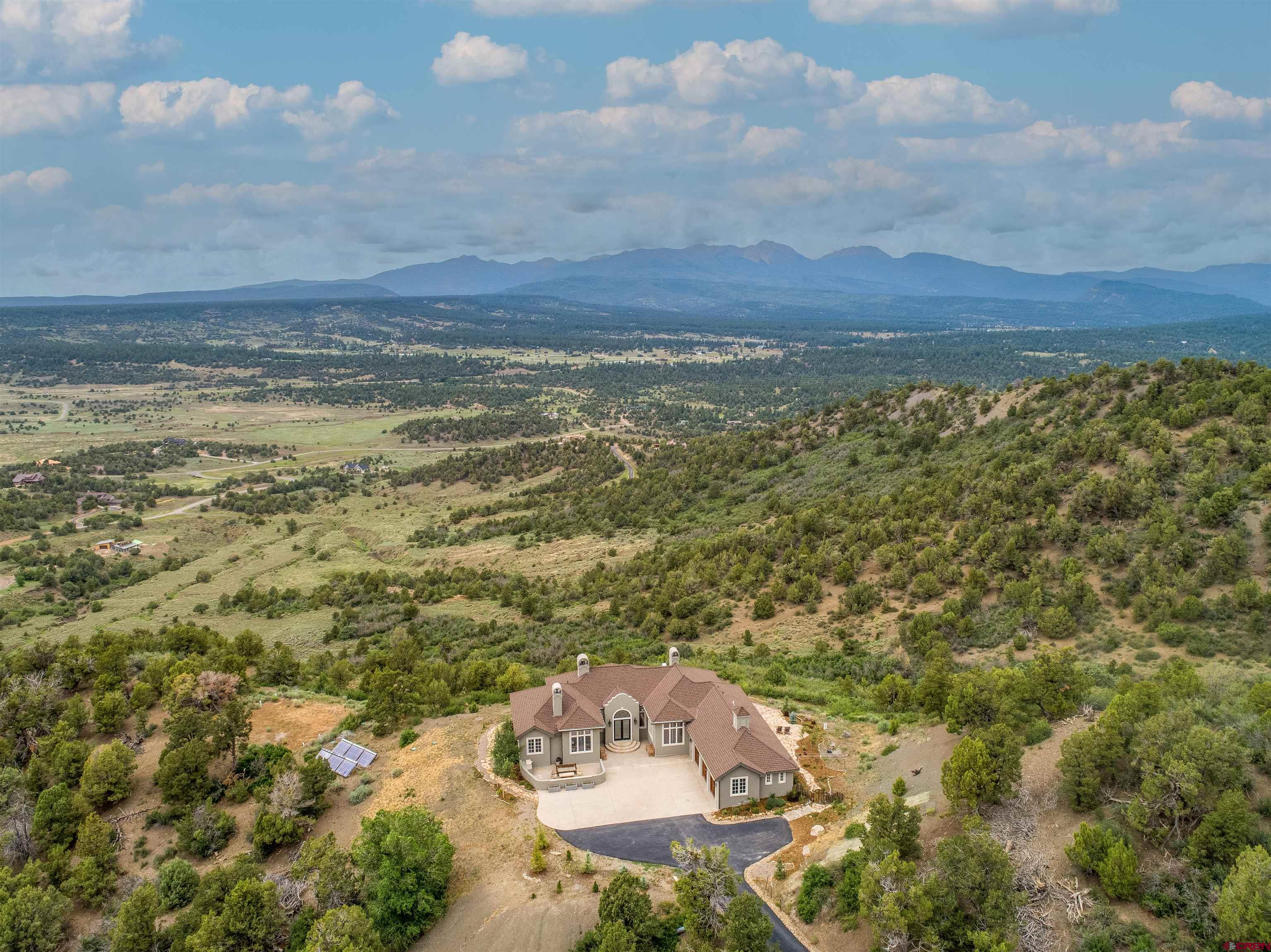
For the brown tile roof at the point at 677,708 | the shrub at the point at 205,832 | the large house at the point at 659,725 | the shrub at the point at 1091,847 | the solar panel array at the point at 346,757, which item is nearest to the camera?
the shrub at the point at 1091,847

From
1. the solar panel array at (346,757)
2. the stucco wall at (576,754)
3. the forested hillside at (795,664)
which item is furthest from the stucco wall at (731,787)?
the solar panel array at (346,757)

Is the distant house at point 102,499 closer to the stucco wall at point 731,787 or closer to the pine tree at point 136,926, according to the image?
the pine tree at point 136,926

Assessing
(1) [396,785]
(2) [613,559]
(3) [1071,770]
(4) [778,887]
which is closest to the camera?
(3) [1071,770]

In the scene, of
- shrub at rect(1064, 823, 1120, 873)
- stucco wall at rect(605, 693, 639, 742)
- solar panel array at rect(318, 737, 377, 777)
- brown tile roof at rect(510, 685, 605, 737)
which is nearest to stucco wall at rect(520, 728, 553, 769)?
brown tile roof at rect(510, 685, 605, 737)

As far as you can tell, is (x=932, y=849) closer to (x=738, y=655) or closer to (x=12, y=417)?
(x=738, y=655)

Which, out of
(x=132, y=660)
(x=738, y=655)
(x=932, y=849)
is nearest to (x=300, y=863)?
(x=932, y=849)
